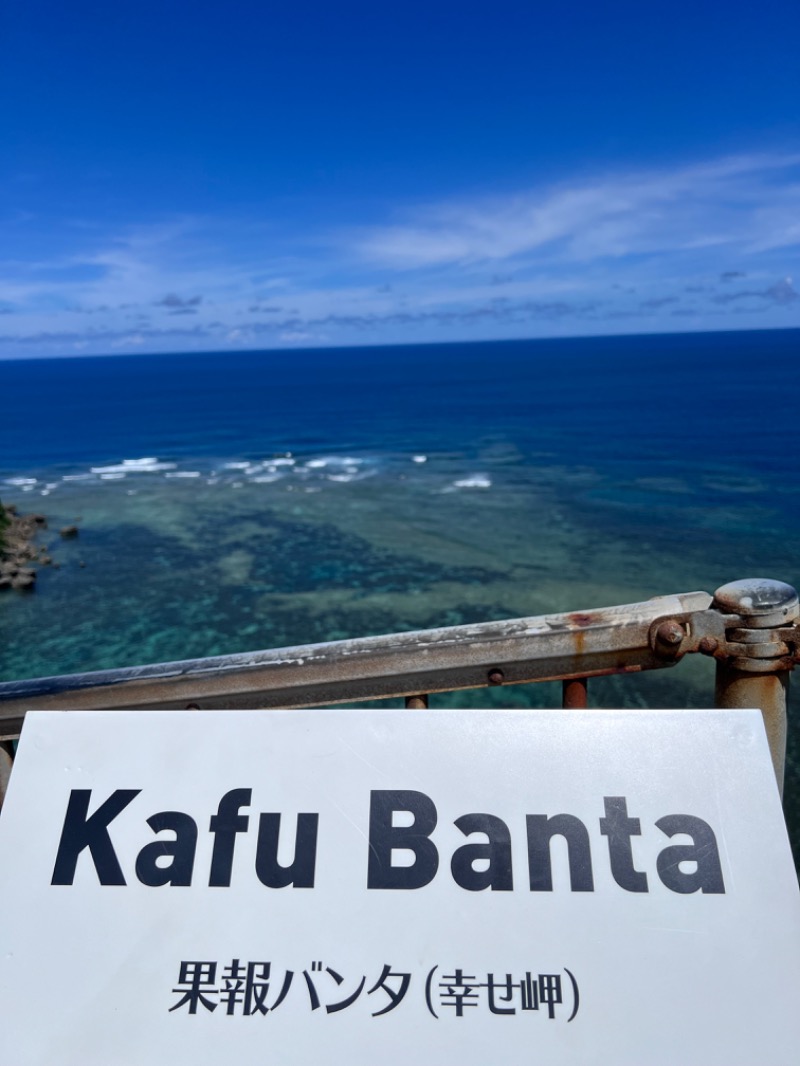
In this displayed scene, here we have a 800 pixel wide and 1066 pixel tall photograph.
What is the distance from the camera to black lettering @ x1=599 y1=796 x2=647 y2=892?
7.23 ft

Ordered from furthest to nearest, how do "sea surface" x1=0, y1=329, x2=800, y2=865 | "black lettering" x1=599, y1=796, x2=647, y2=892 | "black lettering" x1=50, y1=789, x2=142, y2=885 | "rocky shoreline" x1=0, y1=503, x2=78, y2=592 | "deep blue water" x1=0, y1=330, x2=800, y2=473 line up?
"deep blue water" x1=0, y1=330, x2=800, y2=473 < "rocky shoreline" x1=0, y1=503, x2=78, y2=592 < "sea surface" x1=0, y1=329, x2=800, y2=865 < "black lettering" x1=50, y1=789, x2=142, y2=885 < "black lettering" x1=599, y1=796, x2=647, y2=892

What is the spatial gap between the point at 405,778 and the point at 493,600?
28686 mm

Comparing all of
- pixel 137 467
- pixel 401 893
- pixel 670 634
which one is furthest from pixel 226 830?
pixel 137 467

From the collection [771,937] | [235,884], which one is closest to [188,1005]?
[235,884]

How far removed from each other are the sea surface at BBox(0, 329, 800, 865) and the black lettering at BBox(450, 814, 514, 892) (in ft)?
57.2

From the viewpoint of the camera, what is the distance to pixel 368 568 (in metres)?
34.9

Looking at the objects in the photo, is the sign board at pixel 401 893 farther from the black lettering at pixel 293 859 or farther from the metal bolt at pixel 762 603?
the metal bolt at pixel 762 603

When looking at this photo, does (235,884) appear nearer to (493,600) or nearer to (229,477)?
(493,600)

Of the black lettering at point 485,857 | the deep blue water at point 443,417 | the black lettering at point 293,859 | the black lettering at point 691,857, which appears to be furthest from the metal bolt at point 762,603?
the deep blue water at point 443,417

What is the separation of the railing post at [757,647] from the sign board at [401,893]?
142 mm

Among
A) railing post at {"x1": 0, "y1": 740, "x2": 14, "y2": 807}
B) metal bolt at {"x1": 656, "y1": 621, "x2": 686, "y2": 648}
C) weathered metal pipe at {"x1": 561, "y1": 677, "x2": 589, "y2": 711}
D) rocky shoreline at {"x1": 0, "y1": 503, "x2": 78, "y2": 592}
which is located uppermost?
rocky shoreline at {"x1": 0, "y1": 503, "x2": 78, "y2": 592}

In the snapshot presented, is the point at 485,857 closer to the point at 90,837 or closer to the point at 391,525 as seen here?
the point at 90,837

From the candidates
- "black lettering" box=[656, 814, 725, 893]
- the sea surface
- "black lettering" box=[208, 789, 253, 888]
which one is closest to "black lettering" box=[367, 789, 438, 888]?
"black lettering" box=[208, 789, 253, 888]

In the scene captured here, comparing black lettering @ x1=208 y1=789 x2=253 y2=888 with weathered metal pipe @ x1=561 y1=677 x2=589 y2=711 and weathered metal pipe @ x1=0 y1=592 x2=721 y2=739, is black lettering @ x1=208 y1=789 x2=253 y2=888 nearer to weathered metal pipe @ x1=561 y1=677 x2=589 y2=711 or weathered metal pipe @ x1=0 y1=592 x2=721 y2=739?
weathered metal pipe @ x1=0 y1=592 x2=721 y2=739
